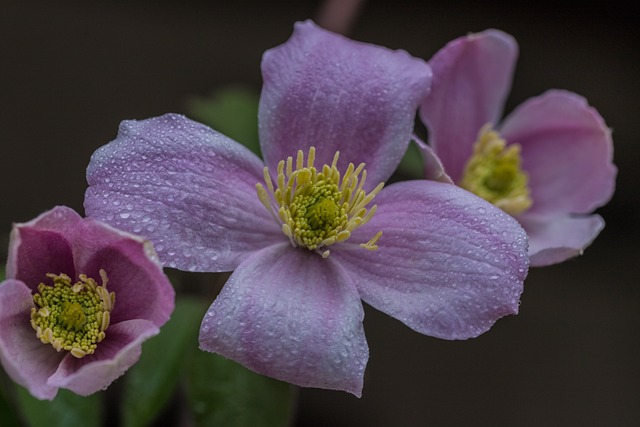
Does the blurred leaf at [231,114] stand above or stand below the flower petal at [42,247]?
below

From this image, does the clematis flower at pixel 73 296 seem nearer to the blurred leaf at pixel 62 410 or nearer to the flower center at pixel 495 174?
the blurred leaf at pixel 62 410

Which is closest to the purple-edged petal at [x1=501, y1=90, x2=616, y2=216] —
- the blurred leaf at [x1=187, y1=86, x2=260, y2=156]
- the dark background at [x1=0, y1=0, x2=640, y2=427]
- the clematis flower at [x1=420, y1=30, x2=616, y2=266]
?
the clematis flower at [x1=420, y1=30, x2=616, y2=266]

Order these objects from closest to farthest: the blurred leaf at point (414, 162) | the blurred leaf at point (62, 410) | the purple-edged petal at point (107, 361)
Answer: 1. the purple-edged petal at point (107, 361)
2. the blurred leaf at point (62, 410)
3. the blurred leaf at point (414, 162)

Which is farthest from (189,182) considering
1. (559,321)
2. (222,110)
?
(559,321)

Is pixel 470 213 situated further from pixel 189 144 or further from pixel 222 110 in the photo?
pixel 222 110

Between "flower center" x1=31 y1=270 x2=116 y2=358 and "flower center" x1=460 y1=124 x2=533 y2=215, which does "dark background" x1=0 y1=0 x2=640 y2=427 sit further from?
"flower center" x1=31 y1=270 x2=116 y2=358

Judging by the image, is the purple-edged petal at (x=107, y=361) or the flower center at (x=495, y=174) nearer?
the purple-edged petal at (x=107, y=361)

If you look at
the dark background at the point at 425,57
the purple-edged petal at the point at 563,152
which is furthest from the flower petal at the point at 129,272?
the dark background at the point at 425,57
